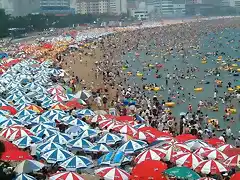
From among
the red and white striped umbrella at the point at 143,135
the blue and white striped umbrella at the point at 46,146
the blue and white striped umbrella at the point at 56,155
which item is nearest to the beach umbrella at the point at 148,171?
the blue and white striped umbrella at the point at 56,155

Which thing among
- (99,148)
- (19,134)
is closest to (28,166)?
(99,148)

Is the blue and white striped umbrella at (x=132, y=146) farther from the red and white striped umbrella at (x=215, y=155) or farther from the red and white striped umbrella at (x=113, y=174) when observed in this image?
the red and white striped umbrella at (x=113, y=174)

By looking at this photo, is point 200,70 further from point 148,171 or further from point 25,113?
point 148,171

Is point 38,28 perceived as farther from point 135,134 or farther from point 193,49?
point 135,134

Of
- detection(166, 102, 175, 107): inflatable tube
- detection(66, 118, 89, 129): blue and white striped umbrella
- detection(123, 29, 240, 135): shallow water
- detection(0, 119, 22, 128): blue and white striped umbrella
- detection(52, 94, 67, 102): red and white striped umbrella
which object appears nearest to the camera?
detection(0, 119, 22, 128): blue and white striped umbrella

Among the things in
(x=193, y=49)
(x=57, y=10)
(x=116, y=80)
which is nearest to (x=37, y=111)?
(x=116, y=80)

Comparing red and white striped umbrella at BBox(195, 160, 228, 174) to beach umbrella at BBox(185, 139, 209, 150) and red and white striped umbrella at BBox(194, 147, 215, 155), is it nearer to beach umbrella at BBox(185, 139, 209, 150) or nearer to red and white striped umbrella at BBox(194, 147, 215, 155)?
red and white striped umbrella at BBox(194, 147, 215, 155)

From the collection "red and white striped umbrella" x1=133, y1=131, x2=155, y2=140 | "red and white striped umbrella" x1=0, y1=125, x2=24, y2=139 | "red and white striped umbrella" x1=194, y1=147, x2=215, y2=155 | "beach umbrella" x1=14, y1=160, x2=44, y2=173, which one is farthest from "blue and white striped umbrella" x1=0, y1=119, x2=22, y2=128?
"red and white striped umbrella" x1=194, y1=147, x2=215, y2=155
